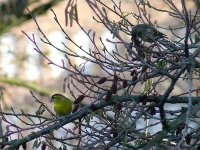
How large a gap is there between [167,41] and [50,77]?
1293 cm

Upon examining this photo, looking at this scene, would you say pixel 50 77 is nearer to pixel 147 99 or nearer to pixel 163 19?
pixel 163 19

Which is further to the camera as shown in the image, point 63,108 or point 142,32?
point 63,108

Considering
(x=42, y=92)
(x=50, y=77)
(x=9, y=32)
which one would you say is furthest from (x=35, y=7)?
(x=50, y=77)

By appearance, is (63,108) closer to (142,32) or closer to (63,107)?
(63,107)

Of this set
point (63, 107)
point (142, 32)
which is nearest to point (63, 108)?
point (63, 107)

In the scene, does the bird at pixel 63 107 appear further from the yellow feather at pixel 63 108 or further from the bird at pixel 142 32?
the bird at pixel 142 32

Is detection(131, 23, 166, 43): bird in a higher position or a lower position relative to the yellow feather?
higher

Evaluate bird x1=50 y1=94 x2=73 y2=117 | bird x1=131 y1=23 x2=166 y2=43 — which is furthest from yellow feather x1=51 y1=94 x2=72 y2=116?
bird x1=131 y1=23 x2=166 y2=43

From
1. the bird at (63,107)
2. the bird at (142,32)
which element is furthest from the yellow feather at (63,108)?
the bird at (142,32)

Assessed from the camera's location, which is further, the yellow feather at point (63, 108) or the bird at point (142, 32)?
the yellow feather at point (63, 108)

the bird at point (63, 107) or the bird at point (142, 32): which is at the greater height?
the bird at point (142, 32)

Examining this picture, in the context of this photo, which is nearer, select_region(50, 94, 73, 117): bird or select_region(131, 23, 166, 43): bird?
select_region(131, 23, 166, 43): bird

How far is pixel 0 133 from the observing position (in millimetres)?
3787

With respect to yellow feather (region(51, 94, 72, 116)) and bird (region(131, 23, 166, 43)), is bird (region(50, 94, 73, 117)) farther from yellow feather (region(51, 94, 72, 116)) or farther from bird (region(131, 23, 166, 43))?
bird (region(131, 23, 166, 43))
